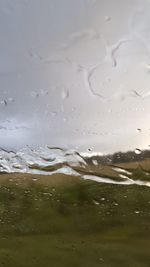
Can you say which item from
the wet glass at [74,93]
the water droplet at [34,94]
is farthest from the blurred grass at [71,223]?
the water droplet at [34,94]

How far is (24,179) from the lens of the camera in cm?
74

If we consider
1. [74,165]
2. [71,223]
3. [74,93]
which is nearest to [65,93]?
[74,93]

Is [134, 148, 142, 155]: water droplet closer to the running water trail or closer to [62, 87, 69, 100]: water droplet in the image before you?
the running water trail

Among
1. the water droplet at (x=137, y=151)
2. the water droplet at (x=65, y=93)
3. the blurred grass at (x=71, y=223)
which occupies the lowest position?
the blurred grass at (x=71, y=223)

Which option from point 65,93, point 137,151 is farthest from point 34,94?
point 137,151

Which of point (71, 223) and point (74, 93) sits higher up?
point (74, 93)

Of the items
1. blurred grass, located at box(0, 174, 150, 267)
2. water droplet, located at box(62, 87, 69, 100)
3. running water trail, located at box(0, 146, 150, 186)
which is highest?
Answer: water droplet, located at box(62, 87, 69, 100)

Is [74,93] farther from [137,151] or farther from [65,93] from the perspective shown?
[137,151]

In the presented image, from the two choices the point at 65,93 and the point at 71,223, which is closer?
the point at 71,223

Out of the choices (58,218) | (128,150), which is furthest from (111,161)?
(58,218)

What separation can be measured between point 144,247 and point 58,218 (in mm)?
122

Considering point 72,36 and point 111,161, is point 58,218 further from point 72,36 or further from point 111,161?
point 72,36

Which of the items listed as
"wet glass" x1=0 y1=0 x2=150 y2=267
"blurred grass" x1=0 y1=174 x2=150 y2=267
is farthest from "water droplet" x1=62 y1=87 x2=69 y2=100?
"blurred grass" x1=0 y1=174 x2=150 y2=267

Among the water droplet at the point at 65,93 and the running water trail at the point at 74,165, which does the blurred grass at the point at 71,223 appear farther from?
the water droplet at the point at 65,93
